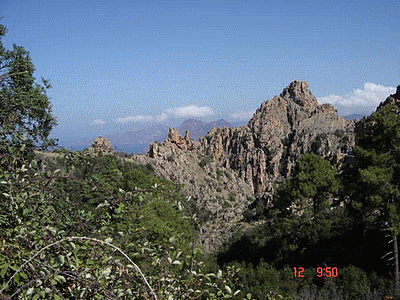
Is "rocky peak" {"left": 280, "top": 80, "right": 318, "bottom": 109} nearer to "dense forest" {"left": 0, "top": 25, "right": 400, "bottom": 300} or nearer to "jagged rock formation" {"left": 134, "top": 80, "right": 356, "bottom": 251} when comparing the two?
"jagged rock formation" {"left": 134, "top": 80, "right": 356, "bottom": 251}

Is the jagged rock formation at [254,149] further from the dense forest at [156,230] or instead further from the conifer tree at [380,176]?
the conifer tree at [380,176]

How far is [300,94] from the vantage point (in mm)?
99938

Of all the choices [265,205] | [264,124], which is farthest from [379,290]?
[264,124]

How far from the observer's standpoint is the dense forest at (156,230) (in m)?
3.29

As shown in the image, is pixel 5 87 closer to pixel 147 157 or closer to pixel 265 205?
pixel 265 205

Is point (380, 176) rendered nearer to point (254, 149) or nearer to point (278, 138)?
point (254, 149)

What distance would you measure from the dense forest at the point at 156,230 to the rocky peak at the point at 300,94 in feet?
244

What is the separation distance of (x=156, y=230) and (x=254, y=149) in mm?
79807

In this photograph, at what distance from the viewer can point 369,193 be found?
48.4ft

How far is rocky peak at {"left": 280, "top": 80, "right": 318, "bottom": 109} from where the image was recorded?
3858 inches

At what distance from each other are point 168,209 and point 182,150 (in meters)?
58.8

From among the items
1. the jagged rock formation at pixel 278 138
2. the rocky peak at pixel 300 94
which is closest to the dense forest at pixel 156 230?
the jagged rock formation at pixel 278 138

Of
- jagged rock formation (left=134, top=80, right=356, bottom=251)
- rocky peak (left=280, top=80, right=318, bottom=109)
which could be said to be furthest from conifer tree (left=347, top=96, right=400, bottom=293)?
rocky peak (left=280, top=80, right=318, bottom=109)
